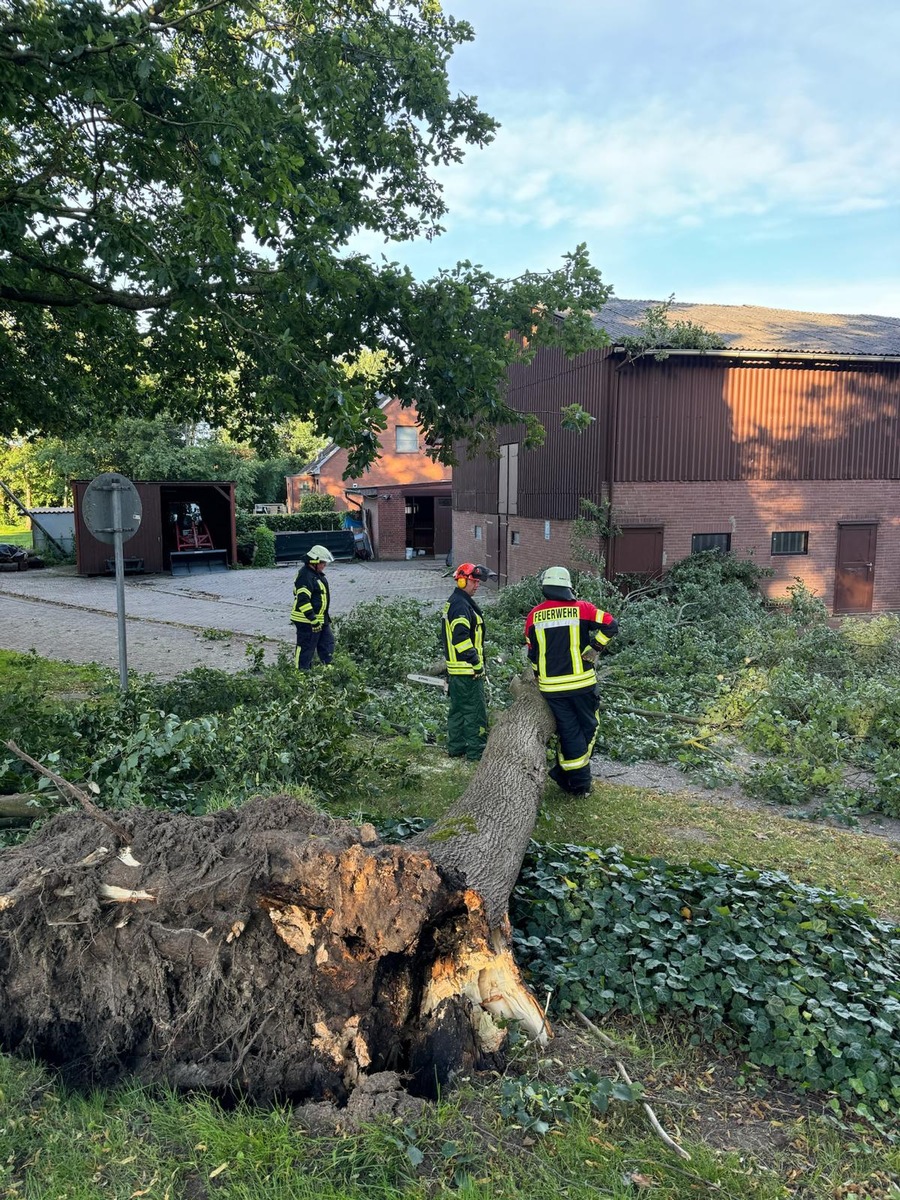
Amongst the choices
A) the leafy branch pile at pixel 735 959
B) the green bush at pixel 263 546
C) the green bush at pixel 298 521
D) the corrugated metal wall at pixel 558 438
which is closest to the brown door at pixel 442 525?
the green bush at pixel 298 521

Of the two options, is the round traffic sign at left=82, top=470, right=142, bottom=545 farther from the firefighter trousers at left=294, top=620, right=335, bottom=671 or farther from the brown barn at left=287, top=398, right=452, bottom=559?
the brown barn at left=287, top=398, right=452, bottom=559

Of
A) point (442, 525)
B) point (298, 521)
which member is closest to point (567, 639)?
point (442, 525)

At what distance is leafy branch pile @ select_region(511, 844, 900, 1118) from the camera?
327 cm

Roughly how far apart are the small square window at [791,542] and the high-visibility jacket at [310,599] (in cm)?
1125

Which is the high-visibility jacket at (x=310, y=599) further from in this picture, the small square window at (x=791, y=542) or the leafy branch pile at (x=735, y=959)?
the small square window at (x=791, y=542)

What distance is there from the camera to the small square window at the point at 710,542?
17.1 metres

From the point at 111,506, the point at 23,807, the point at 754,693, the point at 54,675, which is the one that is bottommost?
the point at 54,675

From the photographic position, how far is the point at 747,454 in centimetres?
1705

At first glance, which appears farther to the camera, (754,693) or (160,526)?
(160,526)

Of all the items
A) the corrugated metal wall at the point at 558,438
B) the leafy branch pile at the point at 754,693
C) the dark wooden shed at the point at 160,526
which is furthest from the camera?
the dark wooden shed at the point at 160,526

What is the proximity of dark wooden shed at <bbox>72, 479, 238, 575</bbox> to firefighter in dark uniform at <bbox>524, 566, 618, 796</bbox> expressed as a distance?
2159cm

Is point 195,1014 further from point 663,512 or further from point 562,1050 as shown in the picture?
point 663,512

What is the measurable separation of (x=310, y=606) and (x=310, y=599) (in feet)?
0.28

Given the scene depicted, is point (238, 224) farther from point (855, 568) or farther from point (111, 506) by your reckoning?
point (855, 568)
